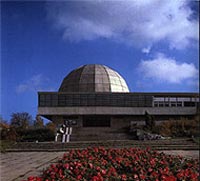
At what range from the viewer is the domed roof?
41.1 metres

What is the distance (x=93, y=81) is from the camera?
41.7 meters

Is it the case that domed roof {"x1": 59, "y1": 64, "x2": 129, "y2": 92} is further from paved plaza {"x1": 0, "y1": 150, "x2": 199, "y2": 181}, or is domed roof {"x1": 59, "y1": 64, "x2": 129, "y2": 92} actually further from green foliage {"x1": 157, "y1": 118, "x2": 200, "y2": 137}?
paved plaza {"x1": 0, "y1": 150, "x2": 199, "y2": 181}

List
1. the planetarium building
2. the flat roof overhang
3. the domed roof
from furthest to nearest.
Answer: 1. the domed roof
2. the planetarium building
3. the flat roof overhang

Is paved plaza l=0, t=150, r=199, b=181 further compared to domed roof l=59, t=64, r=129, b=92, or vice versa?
domed roof l=59, t=64, r=129, b=92

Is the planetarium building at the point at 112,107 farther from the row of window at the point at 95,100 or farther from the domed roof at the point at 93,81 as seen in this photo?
the domed roof at the point at 93,81

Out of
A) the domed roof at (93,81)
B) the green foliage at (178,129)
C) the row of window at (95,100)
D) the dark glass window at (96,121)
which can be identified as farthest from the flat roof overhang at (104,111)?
the green foliage at (178,129)

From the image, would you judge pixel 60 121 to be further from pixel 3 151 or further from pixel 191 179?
pixel 191 179

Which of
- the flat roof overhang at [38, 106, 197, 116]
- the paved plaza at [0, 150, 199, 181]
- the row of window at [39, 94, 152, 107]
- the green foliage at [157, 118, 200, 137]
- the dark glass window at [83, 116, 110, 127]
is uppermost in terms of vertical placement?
the row of window at [39, 94, 152, 107]

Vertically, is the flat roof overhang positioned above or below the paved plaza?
above

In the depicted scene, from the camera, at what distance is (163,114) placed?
36.2 metres

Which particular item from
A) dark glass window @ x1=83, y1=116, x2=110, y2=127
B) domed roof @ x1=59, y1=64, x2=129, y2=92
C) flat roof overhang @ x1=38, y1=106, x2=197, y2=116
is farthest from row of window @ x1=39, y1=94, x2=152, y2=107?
domed roof @ x1=59, y1=64, x2=129, y2=92

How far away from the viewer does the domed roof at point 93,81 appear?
4112 cm

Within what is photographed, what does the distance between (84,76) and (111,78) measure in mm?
3767

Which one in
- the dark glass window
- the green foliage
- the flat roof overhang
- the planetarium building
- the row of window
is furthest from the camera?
the dark glass window
